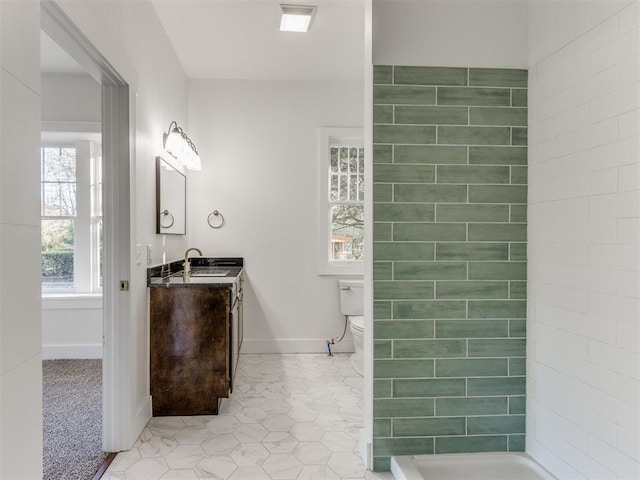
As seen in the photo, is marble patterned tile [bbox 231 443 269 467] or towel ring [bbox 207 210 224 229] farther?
towel ring [bbox 207 210 224 229]

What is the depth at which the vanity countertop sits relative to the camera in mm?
2539

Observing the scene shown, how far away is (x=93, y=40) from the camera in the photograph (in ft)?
5.73

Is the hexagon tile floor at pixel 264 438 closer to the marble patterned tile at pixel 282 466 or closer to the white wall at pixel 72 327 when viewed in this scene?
the marble patterned tile at pixel 282 466

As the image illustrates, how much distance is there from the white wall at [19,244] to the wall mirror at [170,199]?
163 cm

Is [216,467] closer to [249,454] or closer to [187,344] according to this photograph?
[249,454]

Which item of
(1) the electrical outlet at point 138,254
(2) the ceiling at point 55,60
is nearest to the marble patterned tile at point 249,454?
(1) the electrical outlet at point 138,254

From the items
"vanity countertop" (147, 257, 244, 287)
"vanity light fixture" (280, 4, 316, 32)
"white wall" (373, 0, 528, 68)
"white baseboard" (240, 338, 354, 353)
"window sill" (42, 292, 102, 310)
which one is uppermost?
"vanity light fixture" (280, 4, 316, 32)

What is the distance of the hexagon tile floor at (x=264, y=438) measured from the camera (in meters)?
1.97

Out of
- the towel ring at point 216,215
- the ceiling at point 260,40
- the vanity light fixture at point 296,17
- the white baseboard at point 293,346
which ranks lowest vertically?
the white baseboard at point 293,346

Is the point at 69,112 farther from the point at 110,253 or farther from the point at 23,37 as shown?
the point at 23,37

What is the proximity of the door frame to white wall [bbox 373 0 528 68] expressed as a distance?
1386 millimetres

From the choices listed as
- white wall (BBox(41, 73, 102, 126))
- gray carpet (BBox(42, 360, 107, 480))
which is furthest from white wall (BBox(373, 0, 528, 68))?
white wall (BBox(41, 73, 102, 126))

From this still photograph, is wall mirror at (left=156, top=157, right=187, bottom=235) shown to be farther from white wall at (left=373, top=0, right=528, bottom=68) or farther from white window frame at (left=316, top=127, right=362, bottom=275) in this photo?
white wall at (left=373, top=0, right=528, bottom=68)

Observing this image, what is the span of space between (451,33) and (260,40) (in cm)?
172
